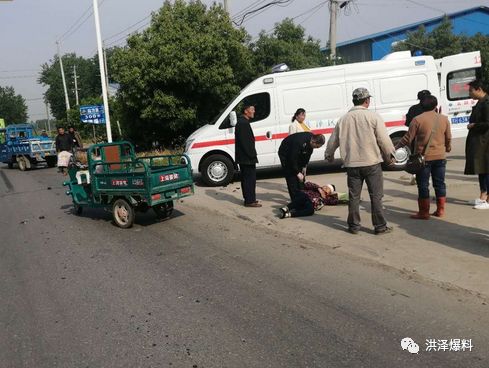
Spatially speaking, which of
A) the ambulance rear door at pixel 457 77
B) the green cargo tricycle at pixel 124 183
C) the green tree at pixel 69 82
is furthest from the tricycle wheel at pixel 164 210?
the green tree at pixel 69 82

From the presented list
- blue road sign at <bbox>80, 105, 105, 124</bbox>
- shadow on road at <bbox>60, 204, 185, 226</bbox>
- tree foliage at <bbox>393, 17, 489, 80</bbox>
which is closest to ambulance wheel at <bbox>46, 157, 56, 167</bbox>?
blue road sign at <bbox>80, 105, 105, 124</bbox>

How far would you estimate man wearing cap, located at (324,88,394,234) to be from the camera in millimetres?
6148

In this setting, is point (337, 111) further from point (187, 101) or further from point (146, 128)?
point (146, 128)

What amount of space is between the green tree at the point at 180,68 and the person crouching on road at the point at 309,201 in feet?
34.1

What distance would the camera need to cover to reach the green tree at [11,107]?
8381 cm

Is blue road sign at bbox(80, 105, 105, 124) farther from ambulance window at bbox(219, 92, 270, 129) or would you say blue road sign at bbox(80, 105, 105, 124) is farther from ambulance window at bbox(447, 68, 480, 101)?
ambulance window at bbox(447, 68, 480, 101)

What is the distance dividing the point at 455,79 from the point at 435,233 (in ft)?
30.9

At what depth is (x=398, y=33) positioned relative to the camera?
5228cm

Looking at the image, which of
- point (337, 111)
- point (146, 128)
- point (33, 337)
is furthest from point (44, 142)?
point (33, 337)

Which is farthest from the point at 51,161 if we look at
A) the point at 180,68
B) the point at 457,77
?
the point at 457,77

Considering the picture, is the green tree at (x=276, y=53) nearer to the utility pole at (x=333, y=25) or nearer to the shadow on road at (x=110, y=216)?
the utility pole at (x=333, y=25)

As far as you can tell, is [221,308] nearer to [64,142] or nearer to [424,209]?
[424,209]

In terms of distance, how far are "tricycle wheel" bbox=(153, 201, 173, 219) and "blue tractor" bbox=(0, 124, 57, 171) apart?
15464 mm

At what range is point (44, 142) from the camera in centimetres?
2209
